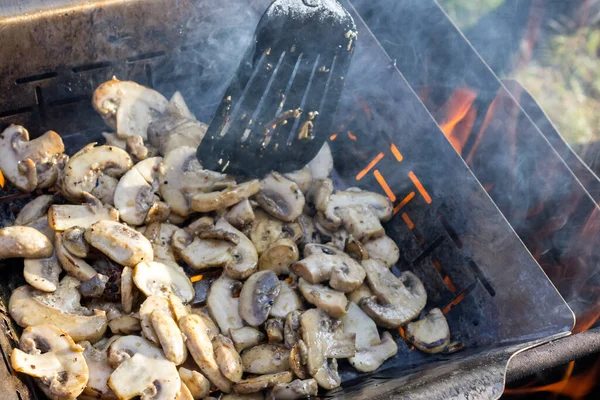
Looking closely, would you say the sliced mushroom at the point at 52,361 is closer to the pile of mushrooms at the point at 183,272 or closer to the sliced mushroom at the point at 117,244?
the pile of mushrooms at the point at 183,272

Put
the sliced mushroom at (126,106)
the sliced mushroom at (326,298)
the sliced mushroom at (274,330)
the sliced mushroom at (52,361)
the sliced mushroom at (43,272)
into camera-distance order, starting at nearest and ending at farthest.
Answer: the sliced mushroom at (52,361)
the sliced mushroom at (43,272)
the sliced mushroom at (274,330)
the sliced mushroom at (326,298)
the sliced mushroom at (126,106)

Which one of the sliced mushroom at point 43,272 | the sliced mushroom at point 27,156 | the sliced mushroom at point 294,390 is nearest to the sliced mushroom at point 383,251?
the sliced mushroom at point 294,390

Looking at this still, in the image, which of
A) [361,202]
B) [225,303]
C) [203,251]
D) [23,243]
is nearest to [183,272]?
[203,251]

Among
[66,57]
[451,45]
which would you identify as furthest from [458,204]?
[66,57]

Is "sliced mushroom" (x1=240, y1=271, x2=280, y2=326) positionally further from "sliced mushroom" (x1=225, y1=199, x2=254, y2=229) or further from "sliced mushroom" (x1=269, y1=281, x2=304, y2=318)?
"sliced mushroom" (x1=225, y1=199, x2=254, y2=229)

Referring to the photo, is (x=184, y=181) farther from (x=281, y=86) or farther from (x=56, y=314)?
(x=56, y=314)

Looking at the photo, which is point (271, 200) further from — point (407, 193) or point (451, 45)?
point (451, 45)
